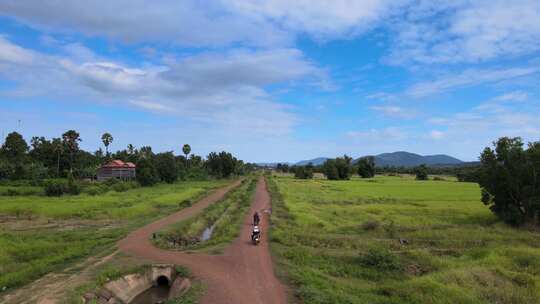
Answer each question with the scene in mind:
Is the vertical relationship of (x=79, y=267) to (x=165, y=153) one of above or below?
below

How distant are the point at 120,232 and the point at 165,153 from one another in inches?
2571

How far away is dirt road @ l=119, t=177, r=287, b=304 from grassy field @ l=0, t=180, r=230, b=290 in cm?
252

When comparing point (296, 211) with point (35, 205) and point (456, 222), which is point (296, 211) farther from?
point (35, 205)

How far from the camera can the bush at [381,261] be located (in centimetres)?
1819

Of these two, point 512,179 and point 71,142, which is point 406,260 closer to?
point 512,179

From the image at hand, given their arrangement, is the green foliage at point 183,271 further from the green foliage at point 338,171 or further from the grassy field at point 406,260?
the green foliage at point 338,171

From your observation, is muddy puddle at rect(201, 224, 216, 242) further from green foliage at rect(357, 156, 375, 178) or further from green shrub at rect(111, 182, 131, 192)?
green foliage at rect(357, 156, 375, 178)

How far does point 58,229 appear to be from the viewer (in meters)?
29.6

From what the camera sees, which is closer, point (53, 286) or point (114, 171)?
point (53, 286)

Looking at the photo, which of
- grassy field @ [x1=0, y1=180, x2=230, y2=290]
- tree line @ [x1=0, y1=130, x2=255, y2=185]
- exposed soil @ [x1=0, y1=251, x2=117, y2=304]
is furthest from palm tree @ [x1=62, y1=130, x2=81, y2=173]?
exposed soil @ [x1=0, y1=251, x2=117, y2=304]

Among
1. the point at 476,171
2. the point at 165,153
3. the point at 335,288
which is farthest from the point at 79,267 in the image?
the point at 165,153

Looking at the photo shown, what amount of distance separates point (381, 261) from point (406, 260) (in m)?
2.22

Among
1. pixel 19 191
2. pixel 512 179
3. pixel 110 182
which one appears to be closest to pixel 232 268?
pixel 512 179

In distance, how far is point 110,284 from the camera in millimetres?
15719
